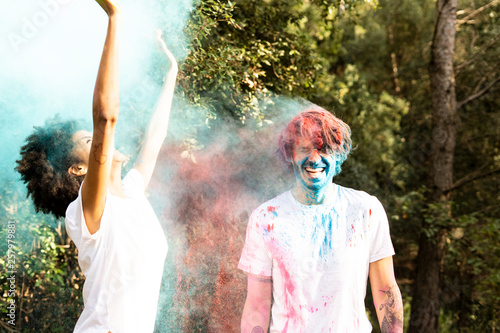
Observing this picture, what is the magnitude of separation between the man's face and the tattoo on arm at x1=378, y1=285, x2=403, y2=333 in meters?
0.55

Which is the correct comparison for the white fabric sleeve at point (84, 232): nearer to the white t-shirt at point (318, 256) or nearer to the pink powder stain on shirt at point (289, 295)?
the white t-shirt at point (318, 256)

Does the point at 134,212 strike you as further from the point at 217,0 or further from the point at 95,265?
the point at 217,0

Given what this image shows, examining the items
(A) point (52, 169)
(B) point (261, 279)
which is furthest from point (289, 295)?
(A) point (52, 169)

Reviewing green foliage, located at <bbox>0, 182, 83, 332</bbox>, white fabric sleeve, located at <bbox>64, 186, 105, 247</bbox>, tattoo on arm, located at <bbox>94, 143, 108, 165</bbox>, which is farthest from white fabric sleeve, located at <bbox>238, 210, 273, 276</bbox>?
green foliage, located at <bbox>0, 182, 83, 332</bbox>

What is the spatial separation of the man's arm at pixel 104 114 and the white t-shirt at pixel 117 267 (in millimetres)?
90

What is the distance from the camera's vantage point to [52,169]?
7.06ft

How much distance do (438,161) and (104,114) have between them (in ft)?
17.8

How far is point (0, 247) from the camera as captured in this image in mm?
3348

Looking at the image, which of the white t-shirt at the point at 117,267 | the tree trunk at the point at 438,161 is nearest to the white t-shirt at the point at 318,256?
the white t-shirt at the point at 117,267

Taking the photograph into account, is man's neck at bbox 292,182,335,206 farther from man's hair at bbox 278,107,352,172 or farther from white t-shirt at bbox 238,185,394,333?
man's hair at bbox 278,107,352,172

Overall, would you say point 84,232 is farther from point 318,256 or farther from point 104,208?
point 318,256

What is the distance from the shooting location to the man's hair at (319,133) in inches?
86.4

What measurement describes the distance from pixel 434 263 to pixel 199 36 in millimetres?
4397

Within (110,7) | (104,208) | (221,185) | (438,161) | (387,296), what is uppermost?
(438,161)
